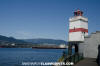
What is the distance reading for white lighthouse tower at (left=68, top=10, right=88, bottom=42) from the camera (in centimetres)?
2716

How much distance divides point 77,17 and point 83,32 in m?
3.20

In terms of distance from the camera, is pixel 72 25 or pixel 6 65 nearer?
pixel 72 25

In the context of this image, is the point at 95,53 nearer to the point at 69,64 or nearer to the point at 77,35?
the point at 77,35

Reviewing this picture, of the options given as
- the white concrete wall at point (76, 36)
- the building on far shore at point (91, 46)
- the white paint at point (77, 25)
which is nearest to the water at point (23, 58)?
the white concrete wall at point (76, 36)

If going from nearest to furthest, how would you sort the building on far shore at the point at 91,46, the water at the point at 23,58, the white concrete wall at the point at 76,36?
the building on far shore at the point at 91,46 < the white concrete wall at the point at 76,36 < the water at the point at 23,58

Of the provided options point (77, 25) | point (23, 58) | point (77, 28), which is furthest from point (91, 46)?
point (23, 58)

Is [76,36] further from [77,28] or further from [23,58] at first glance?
[23,58]

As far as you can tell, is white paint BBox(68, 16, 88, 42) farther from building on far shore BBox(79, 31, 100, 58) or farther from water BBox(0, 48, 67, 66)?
water BBox(0, 48, 67, 66)

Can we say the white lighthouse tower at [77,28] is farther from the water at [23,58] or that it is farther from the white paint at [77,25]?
the water at [23,58]

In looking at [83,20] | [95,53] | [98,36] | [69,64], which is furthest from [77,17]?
[69,64]

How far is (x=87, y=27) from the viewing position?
28672 millimetres

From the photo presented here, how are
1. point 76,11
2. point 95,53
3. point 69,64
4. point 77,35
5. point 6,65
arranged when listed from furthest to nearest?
1. point 6,65
2. point 76,11
3. point 77,35
4. point 95,53
5. point 69,64

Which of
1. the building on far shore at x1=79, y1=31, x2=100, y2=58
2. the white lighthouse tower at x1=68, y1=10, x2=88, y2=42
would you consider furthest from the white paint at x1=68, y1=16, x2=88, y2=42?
the building on far shore at x1=79, y1=31, x2=100, y2=58

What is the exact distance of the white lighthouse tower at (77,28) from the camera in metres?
27.2
